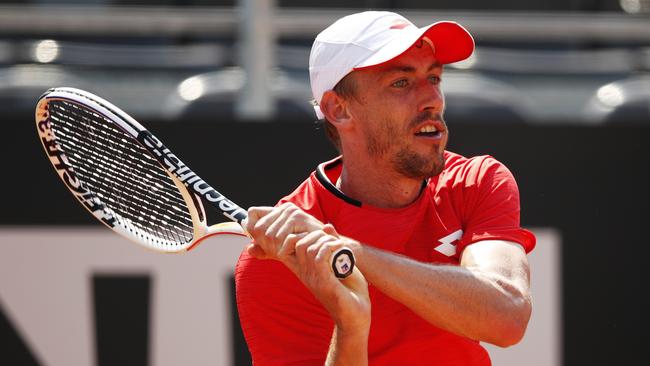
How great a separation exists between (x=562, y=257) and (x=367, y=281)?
2446 millimetres

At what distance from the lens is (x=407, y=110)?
2750 millimetres

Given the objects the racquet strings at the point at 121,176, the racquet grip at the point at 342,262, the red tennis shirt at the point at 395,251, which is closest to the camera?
the racquet grip at the point at 342,262

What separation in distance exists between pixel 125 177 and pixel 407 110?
0.90 m

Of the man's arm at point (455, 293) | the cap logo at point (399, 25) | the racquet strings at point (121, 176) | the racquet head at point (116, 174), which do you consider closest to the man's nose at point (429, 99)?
the cap logo at point (399, 25)

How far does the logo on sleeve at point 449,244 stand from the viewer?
2738mm

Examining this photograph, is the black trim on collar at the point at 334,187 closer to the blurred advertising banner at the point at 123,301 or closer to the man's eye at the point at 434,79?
the man's eye at the point at 434,79

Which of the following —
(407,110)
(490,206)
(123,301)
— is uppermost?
(407,110)

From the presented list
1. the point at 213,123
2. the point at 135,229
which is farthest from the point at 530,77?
the point at 135,229

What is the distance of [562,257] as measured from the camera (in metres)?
4.79

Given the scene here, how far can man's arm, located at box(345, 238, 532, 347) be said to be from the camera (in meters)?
2.45

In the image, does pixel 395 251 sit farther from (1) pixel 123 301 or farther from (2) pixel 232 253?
(1) pixel 123 301

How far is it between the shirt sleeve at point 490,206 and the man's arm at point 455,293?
159 millimetres

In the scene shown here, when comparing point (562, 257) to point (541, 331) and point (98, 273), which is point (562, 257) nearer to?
point (541, 331)

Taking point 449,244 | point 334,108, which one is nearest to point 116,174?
point 334,108
